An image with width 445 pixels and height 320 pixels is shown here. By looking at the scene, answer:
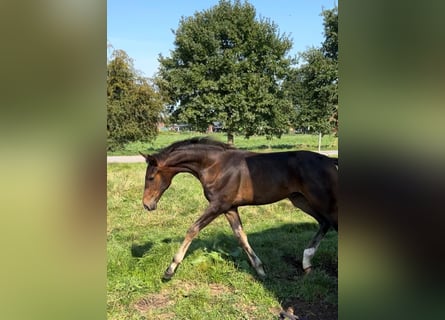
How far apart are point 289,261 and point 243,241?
805 millimetres

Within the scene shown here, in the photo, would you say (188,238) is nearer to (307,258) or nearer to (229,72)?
(307,258)

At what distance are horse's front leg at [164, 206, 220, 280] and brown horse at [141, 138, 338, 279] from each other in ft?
0.05

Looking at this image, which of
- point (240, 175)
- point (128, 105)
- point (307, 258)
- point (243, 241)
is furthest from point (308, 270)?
point (128, 105)

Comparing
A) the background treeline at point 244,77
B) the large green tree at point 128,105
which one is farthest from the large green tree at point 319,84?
the large green tree at point 128,105

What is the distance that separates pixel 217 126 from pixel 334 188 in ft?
79.7

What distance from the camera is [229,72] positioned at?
93.4ft

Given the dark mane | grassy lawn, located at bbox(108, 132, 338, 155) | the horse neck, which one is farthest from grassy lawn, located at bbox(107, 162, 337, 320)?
grassy lawn, located at bbox(108, 132, 338, 155)

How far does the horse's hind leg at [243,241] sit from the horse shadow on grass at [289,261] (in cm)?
10

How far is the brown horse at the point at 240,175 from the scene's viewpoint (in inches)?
178

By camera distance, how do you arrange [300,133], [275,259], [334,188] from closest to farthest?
[334,188]
[275,259]
[300,133]
